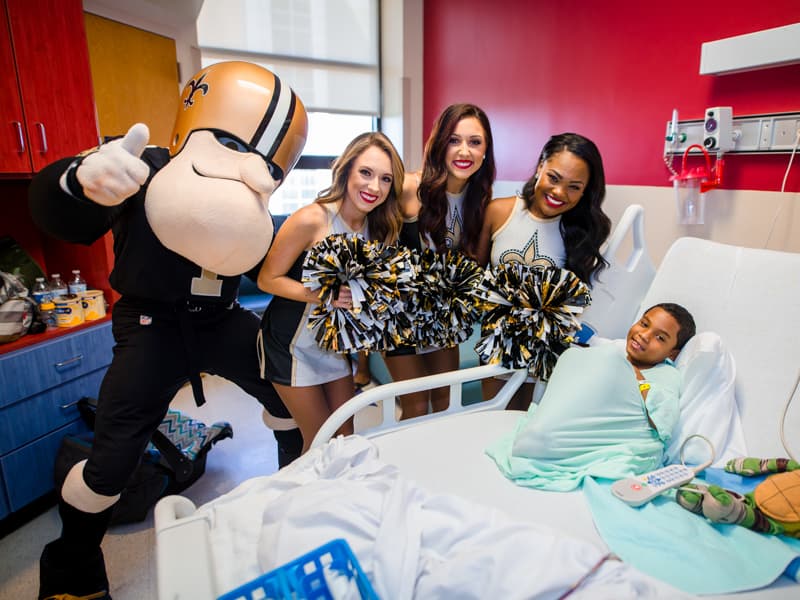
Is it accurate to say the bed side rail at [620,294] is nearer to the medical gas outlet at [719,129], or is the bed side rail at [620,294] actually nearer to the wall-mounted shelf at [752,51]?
the medical gas outlet at [719,129]

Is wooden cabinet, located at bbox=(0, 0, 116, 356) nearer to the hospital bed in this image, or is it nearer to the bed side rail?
the hospital bed

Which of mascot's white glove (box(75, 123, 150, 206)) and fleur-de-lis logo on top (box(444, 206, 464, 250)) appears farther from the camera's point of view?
fleur-de-lis logo on top (box(444, 206, 464, 250))

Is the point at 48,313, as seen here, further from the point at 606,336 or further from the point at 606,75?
the point at 606,75

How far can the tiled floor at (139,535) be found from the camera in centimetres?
164

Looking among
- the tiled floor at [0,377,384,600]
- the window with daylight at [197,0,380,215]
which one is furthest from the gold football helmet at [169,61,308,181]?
the window with daylight at [197,0,380,215]

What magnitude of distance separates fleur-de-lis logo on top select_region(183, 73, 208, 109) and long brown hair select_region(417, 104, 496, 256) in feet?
2.18

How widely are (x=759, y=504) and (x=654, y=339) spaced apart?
528 mm

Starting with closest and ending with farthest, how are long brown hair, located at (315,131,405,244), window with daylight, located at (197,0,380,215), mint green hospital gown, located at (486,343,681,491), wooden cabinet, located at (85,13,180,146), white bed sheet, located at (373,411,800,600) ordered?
white bed sheet, located at (373,411,800,600), mint green hospital gown, located at (486,343,681,491), long brown hair, located at (315,131,405,244), wooden cabinet, located at (85,13,180,146), window with daylight, located at (197,0,380,215)

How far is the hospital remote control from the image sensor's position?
1.03 metres

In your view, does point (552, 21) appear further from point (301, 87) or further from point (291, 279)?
point (291, 279)

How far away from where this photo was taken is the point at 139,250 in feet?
4.55

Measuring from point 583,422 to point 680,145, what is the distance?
4.99 ft

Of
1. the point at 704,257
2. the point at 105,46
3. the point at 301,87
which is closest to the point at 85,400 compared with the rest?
the point at 105,46

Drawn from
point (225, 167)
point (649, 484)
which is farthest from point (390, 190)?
point (649, 484)
